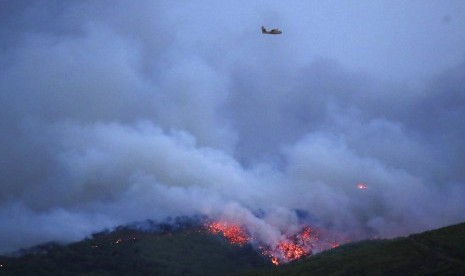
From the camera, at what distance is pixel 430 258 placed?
198 meters

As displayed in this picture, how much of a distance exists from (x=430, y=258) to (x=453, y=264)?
62.2 ft

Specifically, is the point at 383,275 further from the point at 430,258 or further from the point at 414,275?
the point at 430,258

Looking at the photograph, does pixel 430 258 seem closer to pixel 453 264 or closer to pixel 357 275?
pixel 453 264

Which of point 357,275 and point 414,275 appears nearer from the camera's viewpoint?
point 414,275

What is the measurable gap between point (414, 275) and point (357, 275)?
95.6ft

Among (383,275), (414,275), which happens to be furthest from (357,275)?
(414,275)

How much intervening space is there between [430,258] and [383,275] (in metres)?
27.3

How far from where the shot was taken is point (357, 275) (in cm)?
19950

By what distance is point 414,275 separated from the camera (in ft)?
579

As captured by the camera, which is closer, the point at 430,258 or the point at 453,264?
the point at 453,264

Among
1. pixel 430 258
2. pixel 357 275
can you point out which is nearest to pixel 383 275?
pixel 357 275

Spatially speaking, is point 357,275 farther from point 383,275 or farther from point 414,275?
point 414,275

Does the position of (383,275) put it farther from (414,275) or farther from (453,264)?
(453,264)

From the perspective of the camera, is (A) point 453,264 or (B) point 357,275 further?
(B) point 357,275
